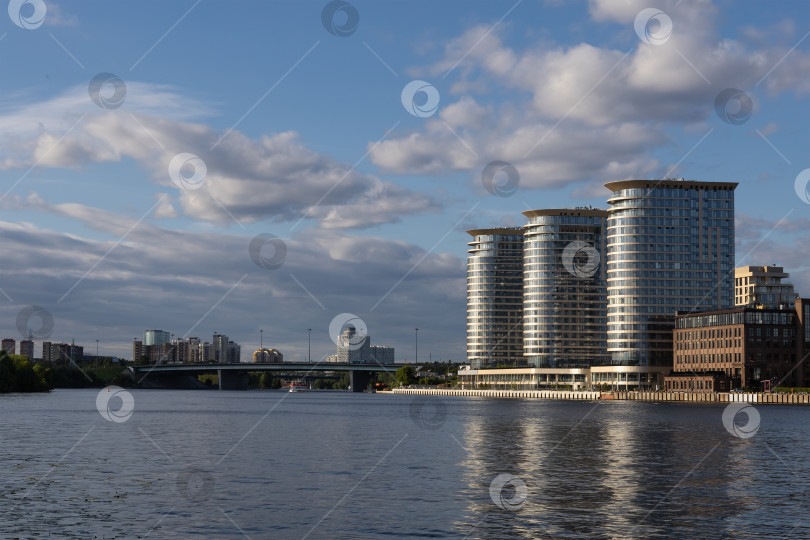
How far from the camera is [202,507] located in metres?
48.7

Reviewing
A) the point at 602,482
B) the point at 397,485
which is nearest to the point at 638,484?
the point at 602,482

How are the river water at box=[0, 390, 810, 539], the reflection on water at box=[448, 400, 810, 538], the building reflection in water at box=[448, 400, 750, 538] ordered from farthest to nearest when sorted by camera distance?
the building reflection in water at box=[448, 400, 750, 538] → the reflection on water at box=[448, 400, 810, 538] → the river water at box=[0, 390, 810, 539]

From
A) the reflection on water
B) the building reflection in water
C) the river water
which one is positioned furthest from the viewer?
the building reflection in water

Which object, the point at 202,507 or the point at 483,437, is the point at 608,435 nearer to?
the point at 483,437

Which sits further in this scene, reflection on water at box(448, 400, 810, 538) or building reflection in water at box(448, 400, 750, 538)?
building reflection in water at box(448, 400, 750, 538)

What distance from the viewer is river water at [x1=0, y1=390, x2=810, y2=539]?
43562 millimetres

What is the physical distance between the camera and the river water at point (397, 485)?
143 feet

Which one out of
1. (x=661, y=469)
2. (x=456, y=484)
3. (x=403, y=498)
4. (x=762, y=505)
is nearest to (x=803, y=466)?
(x=661, y=469)

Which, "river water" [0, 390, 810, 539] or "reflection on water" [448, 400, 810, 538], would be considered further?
"reflection on water" [448, 400, 810, 538]

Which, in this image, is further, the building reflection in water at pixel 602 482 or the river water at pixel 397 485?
the building reflection in water at pixel 602 482

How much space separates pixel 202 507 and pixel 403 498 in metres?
11.1

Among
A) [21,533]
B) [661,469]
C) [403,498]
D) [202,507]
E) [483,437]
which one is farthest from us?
[483,437]

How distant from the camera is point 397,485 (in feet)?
191

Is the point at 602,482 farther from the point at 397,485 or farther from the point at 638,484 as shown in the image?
the point at 397,485
